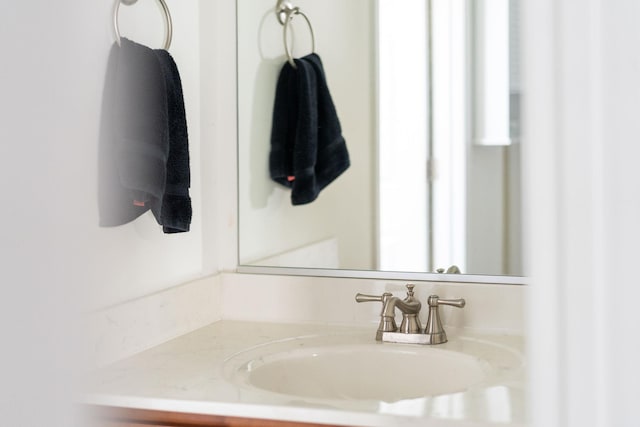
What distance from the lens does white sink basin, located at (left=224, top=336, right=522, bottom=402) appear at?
4.34 ft

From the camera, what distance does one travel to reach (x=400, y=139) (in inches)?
62.4

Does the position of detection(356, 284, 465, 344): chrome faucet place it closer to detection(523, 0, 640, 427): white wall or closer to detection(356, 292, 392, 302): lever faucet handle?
detection(356, 292, 392, 302): lever faucet handle

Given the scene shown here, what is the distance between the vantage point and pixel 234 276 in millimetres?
1696

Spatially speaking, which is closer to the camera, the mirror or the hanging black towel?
the hanging black towel

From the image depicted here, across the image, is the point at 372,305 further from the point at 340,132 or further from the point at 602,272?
the point at 602,272

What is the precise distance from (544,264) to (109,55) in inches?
37.7

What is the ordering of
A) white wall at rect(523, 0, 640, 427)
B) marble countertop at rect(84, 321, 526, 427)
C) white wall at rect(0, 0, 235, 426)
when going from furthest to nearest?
1. marble countertop at rect(84, 321, 526, 427)
2. white wall at rect(523, 0, 640, 427)
3. white wall at rect(0, 0, 235, 426)

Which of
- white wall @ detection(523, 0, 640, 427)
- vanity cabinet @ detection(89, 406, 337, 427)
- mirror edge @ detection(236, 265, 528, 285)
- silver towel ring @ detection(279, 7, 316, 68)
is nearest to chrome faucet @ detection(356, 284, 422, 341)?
mirror edge @ detection(236, 265, 528, 285)

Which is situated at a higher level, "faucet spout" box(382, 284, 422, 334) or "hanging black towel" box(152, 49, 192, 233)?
"hanging black towel" box(152, 49, 192, 233)

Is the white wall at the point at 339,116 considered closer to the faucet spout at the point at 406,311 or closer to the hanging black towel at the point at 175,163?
the faucet spout at the point at 406,311

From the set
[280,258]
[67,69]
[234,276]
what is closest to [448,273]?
[280,258]

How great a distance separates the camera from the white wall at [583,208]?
1.67 ft

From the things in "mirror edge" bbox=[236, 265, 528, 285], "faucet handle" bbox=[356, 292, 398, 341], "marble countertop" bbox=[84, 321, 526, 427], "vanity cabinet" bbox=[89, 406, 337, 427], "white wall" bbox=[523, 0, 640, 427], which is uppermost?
"white wall" bbox=[523, 0, 640, 427]

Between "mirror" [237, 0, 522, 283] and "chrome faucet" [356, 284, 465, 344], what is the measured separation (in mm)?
117
